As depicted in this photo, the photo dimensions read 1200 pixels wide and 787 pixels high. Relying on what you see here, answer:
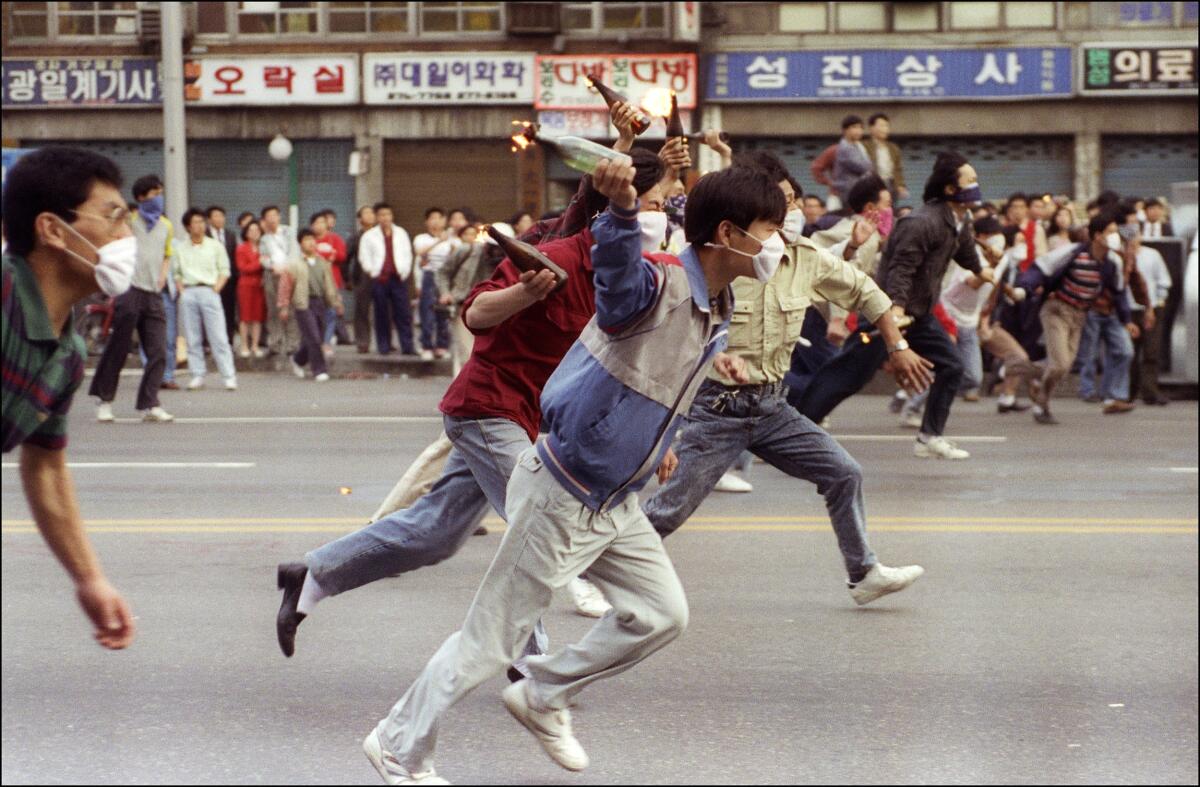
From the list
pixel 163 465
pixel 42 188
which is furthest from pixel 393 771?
pixel 163 465

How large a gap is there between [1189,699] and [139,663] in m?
4.01

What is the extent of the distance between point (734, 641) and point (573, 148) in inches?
199

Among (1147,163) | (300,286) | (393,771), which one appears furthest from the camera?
(1147,163)

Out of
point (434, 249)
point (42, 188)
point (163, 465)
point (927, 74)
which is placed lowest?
point (163, 465)

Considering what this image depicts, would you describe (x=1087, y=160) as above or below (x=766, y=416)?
above

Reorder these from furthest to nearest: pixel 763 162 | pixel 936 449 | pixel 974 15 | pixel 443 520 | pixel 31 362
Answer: pixel 974 15 → pixel 936 449 → pixel 443 520 → pixel 763 162 → pixel 31 362

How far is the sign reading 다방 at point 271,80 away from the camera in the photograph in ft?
94.7

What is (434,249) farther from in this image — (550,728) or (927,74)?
(550,728)

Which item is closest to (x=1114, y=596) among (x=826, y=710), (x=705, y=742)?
(x=826, y=710)

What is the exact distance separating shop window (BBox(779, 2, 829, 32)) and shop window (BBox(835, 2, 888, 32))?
0.22m

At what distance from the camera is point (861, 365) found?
29.8ft

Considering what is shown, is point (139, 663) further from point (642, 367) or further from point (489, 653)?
point (642, 367)

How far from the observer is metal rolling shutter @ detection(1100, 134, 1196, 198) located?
27.5 meters

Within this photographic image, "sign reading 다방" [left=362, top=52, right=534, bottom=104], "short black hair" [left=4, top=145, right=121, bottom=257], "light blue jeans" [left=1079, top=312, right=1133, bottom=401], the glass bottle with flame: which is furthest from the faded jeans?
"sign reading 다방" [left=362, top=52, right=534, bottom=104]
